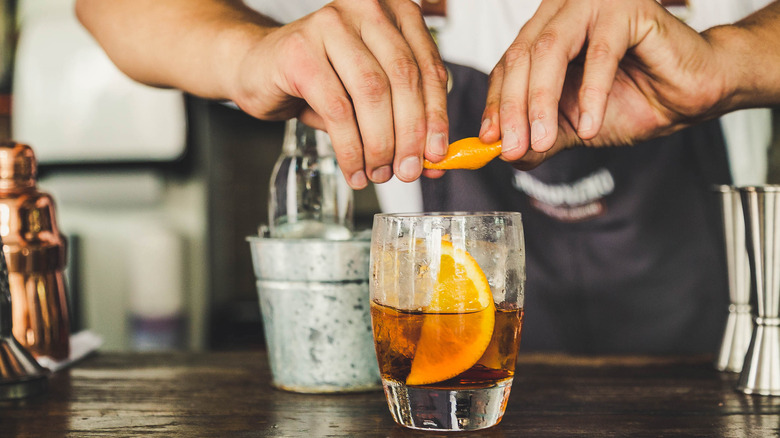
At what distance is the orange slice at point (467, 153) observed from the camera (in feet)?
2.71

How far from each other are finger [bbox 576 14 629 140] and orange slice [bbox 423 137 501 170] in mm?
101

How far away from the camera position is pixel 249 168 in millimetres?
3312

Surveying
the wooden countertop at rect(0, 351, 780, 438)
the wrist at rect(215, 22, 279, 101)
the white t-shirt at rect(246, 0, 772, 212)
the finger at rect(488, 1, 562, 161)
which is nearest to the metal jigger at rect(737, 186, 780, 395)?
the wooden countertop at rect(0, 351, 780, 438)

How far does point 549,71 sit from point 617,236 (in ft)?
2.84

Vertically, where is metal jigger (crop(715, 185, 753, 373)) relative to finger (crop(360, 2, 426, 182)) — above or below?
below

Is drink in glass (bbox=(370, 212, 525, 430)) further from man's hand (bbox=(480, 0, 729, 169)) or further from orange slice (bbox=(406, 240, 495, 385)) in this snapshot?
man's hand (bbox=(480, 0, 729, 169))

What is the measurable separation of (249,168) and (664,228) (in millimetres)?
2124

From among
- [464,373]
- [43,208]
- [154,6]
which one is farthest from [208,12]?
[464,373]

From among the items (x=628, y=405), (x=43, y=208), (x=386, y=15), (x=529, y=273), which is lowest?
(x=628, y=405)

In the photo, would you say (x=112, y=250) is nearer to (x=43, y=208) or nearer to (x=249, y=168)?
(x=249, y=168)

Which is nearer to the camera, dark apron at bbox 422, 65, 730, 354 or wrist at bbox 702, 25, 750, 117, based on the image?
wrist at bbox 702, 25, 750, 117

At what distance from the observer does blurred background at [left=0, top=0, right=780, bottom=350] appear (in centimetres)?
270

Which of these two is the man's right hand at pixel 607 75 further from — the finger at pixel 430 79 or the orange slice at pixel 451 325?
the orange slice at pixel 451 325

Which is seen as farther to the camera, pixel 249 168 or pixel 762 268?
pixel 249 168
